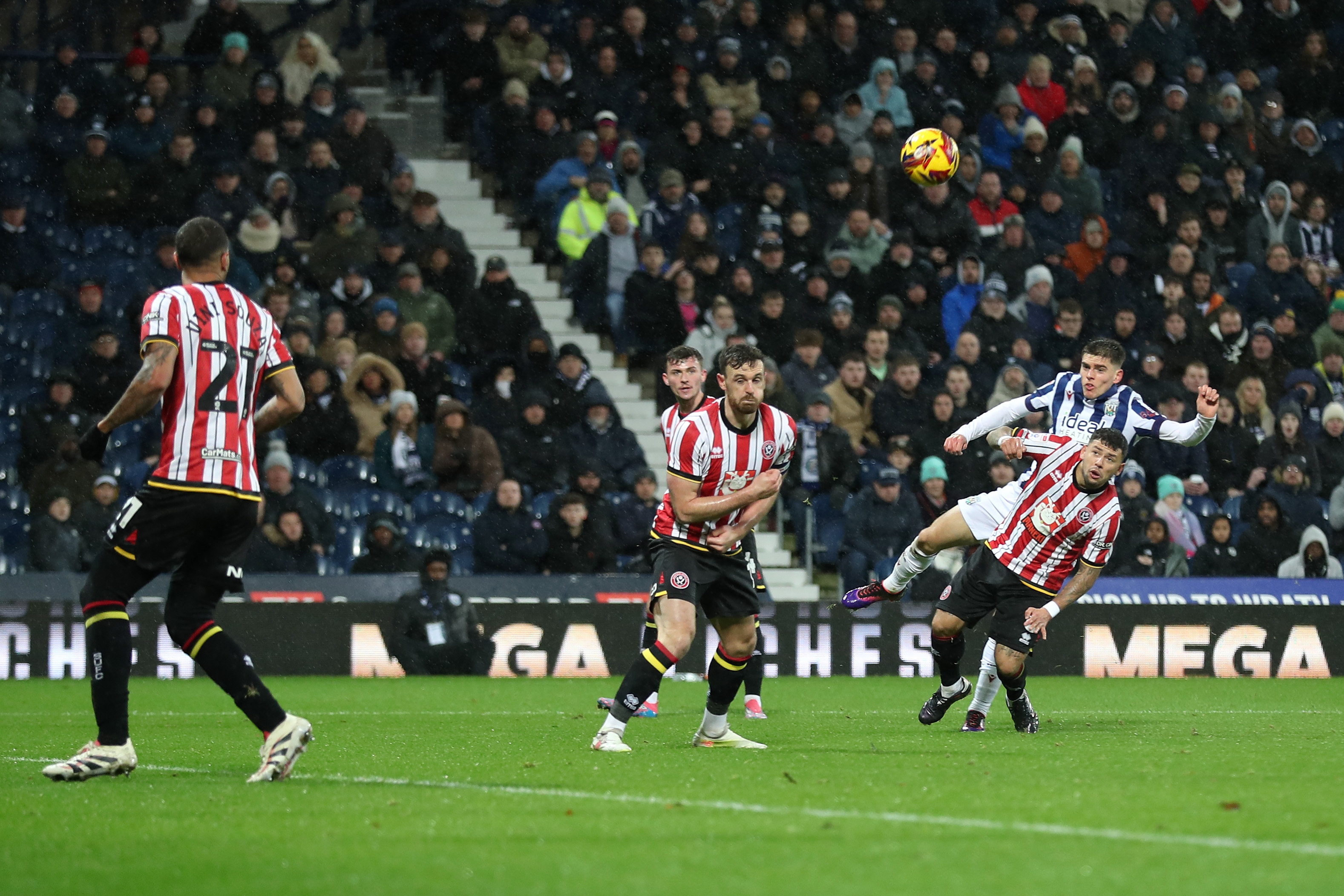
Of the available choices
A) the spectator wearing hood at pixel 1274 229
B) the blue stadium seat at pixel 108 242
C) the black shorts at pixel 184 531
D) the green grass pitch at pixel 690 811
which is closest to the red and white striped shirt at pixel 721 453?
the green grass pitch at pixel 690 811

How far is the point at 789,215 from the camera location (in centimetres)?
2180

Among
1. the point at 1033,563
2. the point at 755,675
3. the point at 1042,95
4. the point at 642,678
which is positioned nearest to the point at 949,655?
the point at 1033,563

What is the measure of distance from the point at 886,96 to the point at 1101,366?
12.3m

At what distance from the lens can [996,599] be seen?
11180 millimetres

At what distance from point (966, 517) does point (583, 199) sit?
10124mm

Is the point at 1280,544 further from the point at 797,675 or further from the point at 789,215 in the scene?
the point at 789,215

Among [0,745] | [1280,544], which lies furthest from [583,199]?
[0,745]

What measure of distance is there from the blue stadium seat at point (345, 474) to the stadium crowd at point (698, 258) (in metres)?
0.02

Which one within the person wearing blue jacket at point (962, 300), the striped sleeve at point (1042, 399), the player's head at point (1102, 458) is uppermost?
the person wearing blue jacket at point (962, 300)

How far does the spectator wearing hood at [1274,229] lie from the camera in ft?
76.0

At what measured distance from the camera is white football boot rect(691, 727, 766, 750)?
980 cm

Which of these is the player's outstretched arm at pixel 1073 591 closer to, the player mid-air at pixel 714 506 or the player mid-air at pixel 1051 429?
the player mid-air at pixel 1051 429

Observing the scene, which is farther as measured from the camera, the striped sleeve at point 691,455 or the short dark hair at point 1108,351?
the short dark hair at point 1108,351

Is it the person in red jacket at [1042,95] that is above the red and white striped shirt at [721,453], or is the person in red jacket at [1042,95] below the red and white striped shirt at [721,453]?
above
